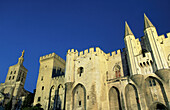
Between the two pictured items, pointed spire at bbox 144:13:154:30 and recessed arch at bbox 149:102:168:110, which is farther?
pointed spire at bbox 144:13:154:30

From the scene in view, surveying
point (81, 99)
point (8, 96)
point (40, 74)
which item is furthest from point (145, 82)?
point (8, 96)

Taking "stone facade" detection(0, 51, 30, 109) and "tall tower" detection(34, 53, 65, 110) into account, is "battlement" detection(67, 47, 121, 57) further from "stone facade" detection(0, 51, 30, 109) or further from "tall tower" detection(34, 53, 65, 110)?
"stone facade" detection(0, 51, 30, 109)

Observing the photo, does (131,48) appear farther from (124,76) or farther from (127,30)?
(124,76)

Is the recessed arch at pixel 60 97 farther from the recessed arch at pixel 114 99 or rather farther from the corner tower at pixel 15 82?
the corner tower at pixel 15 82

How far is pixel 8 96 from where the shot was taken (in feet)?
148

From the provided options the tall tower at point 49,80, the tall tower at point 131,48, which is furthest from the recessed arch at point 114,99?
the tall tower at point 49,80

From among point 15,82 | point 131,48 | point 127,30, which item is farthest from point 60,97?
point 15,82

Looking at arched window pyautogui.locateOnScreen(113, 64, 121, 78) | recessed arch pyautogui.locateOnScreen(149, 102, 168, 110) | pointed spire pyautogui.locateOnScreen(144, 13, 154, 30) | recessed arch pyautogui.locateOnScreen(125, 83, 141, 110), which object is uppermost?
pointed spire pyautogui.locateOnScreen(144, 13, 154, 30)

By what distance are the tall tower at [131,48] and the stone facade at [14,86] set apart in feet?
110

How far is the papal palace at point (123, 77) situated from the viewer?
22.0 meters

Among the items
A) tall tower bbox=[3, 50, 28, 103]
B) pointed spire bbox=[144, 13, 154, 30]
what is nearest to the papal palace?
pointed spire bbox=[144, 13, 154, 30]

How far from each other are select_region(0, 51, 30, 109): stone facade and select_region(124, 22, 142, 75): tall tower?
3363 cm

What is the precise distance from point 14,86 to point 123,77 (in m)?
37.5

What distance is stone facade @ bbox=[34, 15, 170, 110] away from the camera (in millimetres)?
21973
